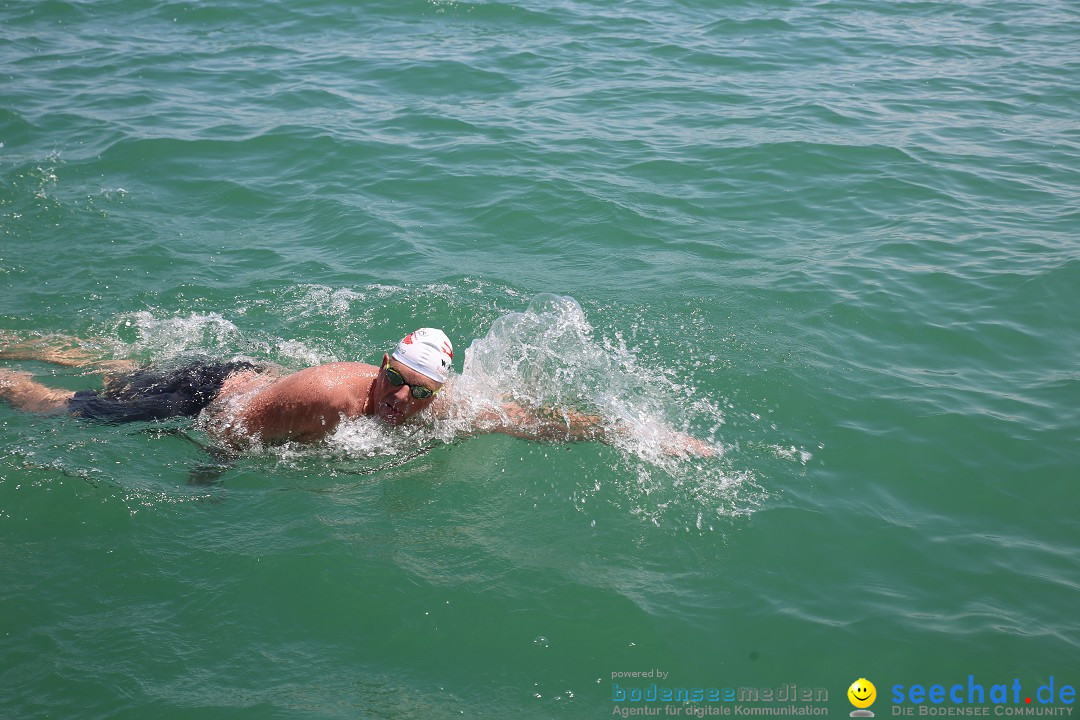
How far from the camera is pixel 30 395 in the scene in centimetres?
674

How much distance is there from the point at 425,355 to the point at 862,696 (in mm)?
3355

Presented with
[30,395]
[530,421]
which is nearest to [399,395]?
[530,421]

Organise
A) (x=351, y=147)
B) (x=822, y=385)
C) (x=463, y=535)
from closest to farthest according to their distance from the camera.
A: (x=463, y=535) → (x=822, y=385) → (x=351, y=147)

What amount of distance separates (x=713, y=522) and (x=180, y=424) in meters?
4.04

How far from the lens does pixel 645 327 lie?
7.81 m

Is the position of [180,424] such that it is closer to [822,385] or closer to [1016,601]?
[822,385]

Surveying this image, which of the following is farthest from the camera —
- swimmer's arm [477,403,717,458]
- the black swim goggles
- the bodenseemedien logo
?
swimmer's arm [477,403,717,458]

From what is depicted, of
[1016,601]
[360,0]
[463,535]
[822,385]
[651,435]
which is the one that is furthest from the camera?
[360,0]

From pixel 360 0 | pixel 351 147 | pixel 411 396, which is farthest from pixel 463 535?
pixel 360 0

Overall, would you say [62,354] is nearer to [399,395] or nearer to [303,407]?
[303,407]

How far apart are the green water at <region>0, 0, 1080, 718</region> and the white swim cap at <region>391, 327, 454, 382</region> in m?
0.66

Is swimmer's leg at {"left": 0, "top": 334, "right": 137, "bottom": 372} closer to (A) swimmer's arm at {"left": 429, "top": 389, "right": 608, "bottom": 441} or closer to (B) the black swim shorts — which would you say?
(B) the black swim shorts

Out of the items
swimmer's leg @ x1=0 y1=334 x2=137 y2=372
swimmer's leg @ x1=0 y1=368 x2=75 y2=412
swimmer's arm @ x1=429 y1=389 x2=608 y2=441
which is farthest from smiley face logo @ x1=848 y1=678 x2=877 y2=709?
swimmer's leg @ x1=0 y1=334 x2=137 y2=372

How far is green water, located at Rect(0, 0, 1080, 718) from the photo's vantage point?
189 inches
